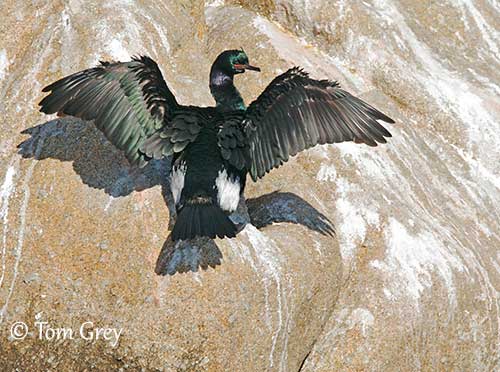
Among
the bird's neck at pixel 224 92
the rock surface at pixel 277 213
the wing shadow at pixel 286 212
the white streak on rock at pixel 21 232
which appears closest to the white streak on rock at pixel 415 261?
the rock surface at pixel 277 213

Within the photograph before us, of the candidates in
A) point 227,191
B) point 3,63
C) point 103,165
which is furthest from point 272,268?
point 3,63

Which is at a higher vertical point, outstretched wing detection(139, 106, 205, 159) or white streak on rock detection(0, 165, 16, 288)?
outstretched wing detection(139, 106, 205, 159)

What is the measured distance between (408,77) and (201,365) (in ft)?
16.9

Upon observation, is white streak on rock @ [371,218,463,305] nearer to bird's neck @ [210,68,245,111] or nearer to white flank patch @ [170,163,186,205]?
bird's neck @ [210,68,245,111]

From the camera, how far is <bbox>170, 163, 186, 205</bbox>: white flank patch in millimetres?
7594

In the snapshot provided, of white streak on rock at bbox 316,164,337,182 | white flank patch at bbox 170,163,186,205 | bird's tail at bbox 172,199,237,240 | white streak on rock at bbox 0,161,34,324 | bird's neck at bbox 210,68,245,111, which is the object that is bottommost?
white streak on rock at bbox 0,161,34,324

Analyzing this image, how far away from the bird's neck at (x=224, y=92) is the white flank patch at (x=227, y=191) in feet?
A: 2.97

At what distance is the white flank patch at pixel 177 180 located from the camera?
24.9ft

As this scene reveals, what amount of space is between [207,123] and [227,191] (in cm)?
63

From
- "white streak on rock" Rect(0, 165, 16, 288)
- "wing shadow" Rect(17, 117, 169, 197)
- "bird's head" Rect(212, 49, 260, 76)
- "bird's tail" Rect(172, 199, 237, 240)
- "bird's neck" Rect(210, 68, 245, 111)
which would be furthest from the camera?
"bird's head" Rect(212, 49, 260, 76)

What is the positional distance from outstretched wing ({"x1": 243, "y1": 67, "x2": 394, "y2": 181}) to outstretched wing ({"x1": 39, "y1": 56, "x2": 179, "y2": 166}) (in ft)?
2.72

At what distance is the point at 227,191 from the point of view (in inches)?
305

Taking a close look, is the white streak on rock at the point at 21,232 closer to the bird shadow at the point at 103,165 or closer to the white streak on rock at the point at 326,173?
the bird shadow at the point at 103,165

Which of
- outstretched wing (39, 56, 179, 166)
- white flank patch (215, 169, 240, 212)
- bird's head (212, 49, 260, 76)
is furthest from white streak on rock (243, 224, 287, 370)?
bird's head (212, 49, 260, 76)
